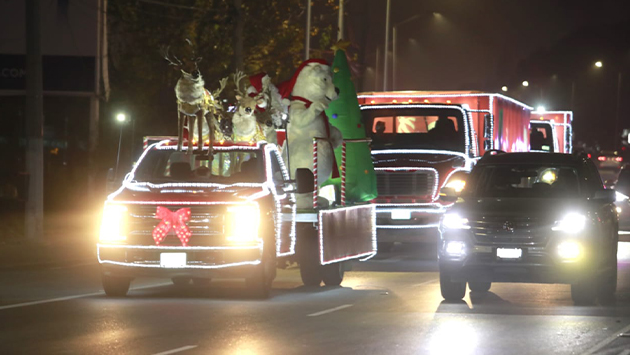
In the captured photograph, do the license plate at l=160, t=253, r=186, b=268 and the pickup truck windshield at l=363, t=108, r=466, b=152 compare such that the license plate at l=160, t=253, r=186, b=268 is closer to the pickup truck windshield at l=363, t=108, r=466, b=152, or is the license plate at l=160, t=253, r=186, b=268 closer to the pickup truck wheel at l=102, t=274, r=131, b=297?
the pickup truck wheel at l=102, t=274, r=131, b=297

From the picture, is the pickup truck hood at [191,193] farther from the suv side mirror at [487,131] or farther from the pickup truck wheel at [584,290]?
the suv side mirror at [487,131]

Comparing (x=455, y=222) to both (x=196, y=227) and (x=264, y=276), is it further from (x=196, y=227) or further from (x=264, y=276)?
(x=196, y=227)

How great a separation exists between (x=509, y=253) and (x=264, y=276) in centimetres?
286

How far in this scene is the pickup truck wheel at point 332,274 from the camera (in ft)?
58.4

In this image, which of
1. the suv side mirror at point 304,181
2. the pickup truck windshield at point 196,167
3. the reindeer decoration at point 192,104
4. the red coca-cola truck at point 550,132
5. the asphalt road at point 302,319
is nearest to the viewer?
the asphalt road at point 302,319

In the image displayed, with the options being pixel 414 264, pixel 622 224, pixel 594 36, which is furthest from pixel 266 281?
pixel 594 36

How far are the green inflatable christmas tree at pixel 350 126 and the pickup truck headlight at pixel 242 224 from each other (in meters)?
4.91

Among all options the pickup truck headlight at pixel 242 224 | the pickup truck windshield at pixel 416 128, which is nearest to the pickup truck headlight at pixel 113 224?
the pickup truck headlight at pixel 242 224

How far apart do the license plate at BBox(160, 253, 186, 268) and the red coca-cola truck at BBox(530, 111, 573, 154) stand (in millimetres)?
19418

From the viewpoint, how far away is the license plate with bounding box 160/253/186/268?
15328mm

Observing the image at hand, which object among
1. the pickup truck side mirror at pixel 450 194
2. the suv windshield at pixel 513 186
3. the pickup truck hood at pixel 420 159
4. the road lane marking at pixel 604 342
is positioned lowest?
the road lane marking at pixel 604 342

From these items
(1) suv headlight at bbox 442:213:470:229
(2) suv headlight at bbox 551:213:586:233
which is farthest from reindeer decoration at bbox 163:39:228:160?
(2) suv headlight at bbox 551:213:586:233

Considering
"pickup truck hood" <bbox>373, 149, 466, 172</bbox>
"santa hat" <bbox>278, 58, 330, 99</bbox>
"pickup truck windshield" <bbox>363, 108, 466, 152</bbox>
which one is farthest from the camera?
"pickup truck windshield" <bbox>363, 108, 466, 152</bbox>

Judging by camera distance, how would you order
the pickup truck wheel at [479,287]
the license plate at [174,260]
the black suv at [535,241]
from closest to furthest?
the black suv at [535,241], the license plate at [174,260], the pickup truck wheel at [479,287]
